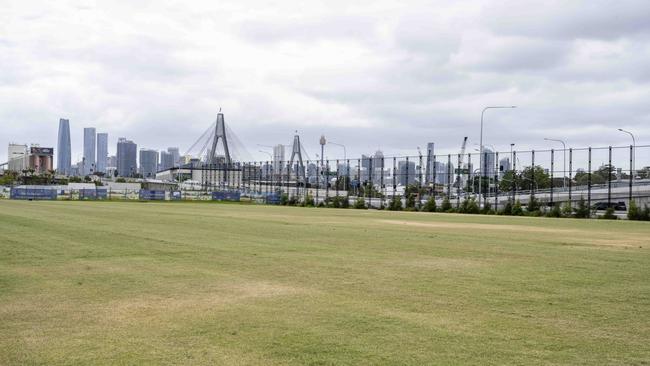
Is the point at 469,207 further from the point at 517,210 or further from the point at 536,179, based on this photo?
the point at 536,179

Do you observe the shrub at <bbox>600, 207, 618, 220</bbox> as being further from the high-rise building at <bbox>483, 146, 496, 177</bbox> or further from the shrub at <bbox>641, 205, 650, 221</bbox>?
the high-rise building at <bbox>483, 146, 496, 177</bbox>

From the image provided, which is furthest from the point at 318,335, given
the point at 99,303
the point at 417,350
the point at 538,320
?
the point at 99,303

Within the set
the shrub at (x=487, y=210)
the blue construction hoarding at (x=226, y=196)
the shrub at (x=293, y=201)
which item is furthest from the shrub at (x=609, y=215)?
the blue construction hoarding at (x=226, y=196)

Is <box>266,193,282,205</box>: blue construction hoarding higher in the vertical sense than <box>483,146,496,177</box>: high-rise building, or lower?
lower

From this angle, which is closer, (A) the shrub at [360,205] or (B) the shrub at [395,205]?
(B) the shrub at [395,205]

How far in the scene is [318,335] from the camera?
23.8 feet

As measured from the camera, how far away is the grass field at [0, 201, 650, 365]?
660cm

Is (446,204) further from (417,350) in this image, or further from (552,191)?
(417,350)

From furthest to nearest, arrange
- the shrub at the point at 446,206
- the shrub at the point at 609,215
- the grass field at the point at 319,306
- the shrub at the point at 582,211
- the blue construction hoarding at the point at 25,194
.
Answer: the blue construction hoarding at the point at 25,194 < the shrub at the point at 446,206 < the shrub at the point at 582,211 < the shrub at the point at 609,215 < the grass field at the point at 319,306

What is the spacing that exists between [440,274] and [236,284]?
12.7ft

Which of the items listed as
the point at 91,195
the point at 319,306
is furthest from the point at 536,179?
the point at 319,306

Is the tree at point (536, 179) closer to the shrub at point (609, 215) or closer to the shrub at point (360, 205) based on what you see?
the shrub at point (360, 205)

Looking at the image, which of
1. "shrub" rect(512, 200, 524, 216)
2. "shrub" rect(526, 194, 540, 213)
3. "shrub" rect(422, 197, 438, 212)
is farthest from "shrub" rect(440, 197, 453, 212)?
"shrub" rect(526, 194, 540, 213)

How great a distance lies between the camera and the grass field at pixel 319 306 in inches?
260
